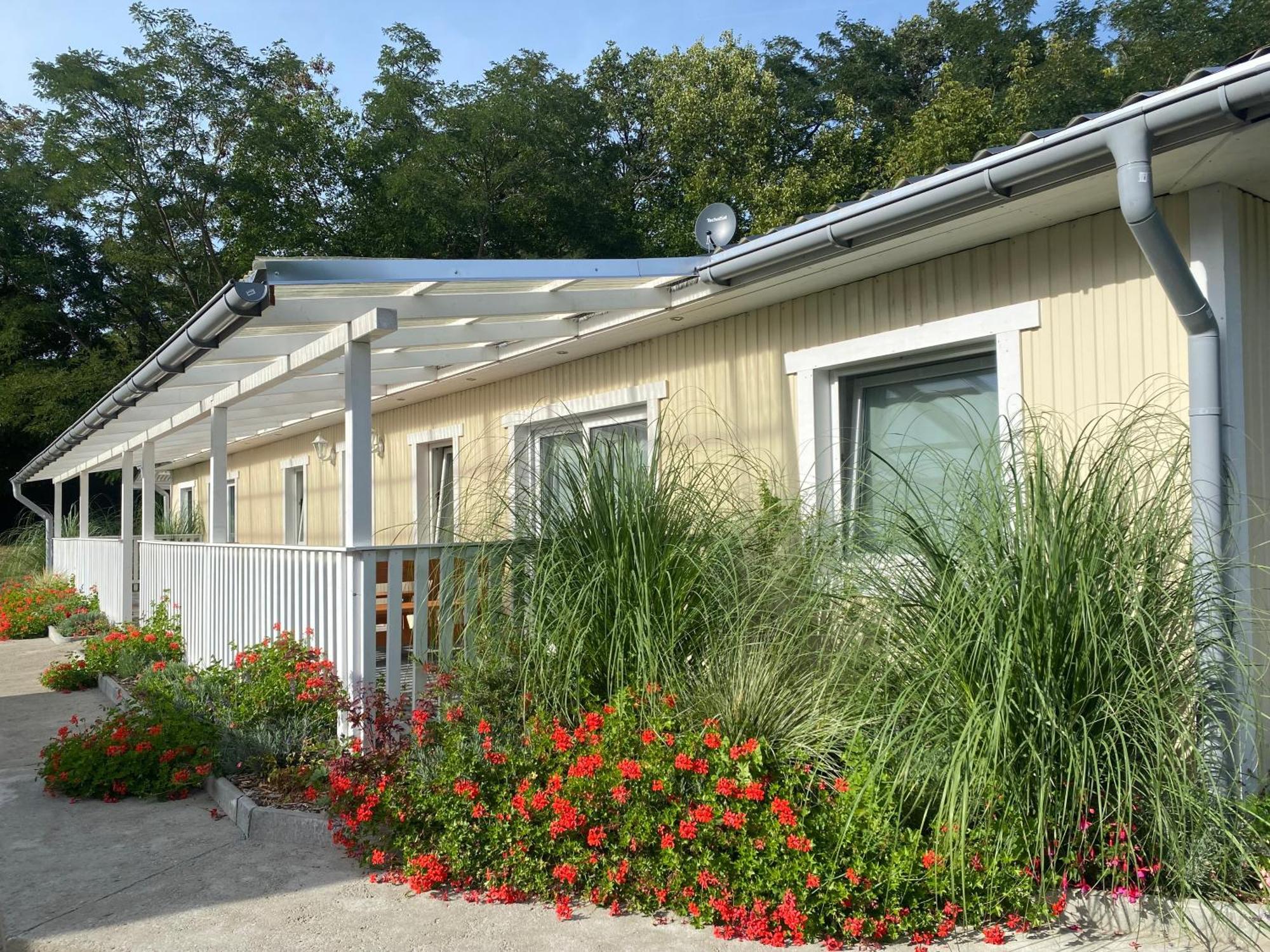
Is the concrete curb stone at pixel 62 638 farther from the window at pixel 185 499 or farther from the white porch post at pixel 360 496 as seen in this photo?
the white porch post at pixel 360 496

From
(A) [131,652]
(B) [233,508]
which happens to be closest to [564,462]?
(A) [131,652]

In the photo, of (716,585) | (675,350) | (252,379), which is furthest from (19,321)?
(716,585)

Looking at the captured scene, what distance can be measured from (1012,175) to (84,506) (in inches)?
588

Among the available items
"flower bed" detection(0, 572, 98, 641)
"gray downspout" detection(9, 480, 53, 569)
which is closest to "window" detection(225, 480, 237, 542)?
"flower bed" detection(0, 572, 98, 641)

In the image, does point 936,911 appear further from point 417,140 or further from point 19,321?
point 19,321

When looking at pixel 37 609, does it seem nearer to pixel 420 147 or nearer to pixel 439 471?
pixel 439 471

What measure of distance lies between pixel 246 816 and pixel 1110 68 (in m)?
18.4

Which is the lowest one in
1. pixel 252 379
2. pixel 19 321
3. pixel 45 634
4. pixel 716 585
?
pixel 45 634

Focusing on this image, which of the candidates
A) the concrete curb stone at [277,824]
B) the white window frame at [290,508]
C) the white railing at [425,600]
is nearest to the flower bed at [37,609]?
the white window frame at [290,508]

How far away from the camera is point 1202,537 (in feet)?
11.3

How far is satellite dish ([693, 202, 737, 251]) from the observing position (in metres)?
5.72

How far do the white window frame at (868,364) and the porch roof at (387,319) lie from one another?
2.95 feet

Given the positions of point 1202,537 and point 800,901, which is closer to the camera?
point 800,901

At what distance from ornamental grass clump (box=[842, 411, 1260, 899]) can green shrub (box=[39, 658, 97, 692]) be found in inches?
287
